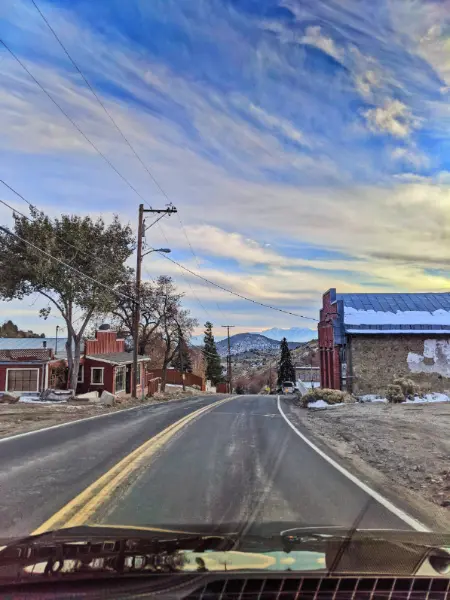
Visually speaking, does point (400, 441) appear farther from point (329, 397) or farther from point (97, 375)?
point (97, 375)

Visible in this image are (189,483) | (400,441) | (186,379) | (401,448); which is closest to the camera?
(189,483)

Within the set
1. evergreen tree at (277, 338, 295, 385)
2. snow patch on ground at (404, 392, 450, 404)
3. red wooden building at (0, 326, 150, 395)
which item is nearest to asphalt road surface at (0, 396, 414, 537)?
snow patch on ground at (404, 392, 450, 404)

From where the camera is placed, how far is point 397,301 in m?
35.3

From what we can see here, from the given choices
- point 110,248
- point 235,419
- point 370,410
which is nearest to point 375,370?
point 370,410

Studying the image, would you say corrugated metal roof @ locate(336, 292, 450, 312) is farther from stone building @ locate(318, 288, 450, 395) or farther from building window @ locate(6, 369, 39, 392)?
building window @ locate(6, 369, 39, 392)

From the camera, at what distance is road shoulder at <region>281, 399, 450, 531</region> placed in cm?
643

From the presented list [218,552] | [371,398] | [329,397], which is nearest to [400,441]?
[218,552]

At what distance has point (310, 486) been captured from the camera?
7.86m

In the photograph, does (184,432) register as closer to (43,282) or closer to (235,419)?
(235,419)

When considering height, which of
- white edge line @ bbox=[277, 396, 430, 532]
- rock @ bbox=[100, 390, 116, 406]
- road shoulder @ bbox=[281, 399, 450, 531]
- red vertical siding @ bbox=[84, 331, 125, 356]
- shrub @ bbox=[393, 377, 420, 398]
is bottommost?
road shoulder @ bbox=[281, 399, 450, 531]

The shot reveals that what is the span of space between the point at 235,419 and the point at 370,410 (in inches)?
266

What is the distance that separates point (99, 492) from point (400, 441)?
8809mm

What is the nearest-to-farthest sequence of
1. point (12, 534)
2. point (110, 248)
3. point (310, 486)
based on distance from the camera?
1. point (12, 534)
2. point (310, 486)
3. point (110, 248)

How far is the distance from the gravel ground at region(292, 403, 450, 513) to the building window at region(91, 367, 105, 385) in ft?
74.7
